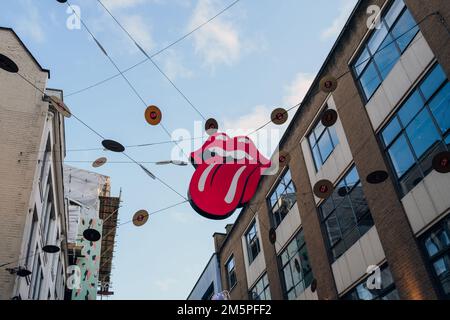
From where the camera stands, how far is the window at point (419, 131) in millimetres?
12164

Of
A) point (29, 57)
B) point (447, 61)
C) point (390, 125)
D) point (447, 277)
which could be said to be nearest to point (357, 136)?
point (390, 125)

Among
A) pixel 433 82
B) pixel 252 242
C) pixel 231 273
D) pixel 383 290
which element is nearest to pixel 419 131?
pixel 433 82

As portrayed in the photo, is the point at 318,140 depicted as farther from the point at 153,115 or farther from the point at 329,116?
the point at 153,115

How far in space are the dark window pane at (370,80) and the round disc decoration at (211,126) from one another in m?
7.53

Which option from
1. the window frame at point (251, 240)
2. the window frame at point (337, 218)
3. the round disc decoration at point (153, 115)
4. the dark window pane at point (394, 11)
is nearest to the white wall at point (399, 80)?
the dark window pane at point (394, 11)

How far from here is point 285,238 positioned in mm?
21922

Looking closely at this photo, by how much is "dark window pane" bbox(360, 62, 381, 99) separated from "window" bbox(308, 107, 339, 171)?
239 cm

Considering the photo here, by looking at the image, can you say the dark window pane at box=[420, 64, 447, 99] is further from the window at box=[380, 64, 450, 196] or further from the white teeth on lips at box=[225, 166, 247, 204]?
the white teeth on lips at box=[225, 166, 247, 204]

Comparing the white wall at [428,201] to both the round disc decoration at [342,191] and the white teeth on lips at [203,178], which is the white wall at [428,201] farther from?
the white teeth on lips at [203,178]

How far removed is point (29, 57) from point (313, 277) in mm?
16381
